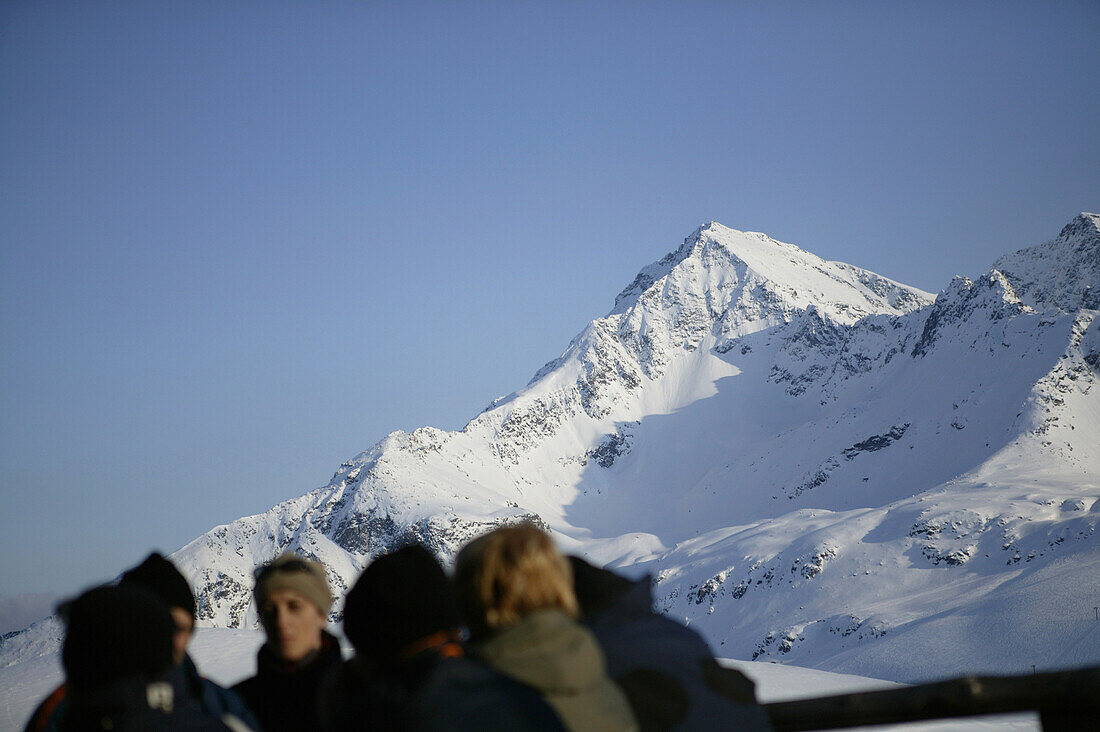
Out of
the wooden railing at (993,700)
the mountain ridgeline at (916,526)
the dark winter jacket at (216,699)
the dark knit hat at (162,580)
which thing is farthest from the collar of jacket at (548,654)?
the mountain ridgeline at (916,526)

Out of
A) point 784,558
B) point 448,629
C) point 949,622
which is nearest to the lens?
point 448,629

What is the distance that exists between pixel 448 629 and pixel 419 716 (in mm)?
427

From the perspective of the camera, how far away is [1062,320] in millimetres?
163625

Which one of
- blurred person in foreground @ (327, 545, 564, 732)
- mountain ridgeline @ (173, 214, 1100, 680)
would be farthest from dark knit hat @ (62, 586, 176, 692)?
mountain ridgeline @ (173, 214, 1100, 680)

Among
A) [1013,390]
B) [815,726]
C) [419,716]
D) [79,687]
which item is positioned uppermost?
[79,687]

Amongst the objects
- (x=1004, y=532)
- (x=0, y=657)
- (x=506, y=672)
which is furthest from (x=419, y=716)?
(x=1004, y=532)

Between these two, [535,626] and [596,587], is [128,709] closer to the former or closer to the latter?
[535,626]

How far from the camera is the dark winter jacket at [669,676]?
3117mm

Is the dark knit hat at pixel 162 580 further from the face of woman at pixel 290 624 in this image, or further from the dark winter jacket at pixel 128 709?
the dark winter jacket at pixel 128 709

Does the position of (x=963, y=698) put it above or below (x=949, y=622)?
above

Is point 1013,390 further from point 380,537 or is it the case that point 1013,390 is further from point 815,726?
point 815,726

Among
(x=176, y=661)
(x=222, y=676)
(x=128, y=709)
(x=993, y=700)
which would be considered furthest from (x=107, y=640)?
(x=222, y=676)

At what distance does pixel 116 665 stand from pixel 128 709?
137 mm

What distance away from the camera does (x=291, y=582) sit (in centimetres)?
403
